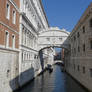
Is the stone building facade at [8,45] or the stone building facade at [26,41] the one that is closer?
the stone building facade at [8,45]

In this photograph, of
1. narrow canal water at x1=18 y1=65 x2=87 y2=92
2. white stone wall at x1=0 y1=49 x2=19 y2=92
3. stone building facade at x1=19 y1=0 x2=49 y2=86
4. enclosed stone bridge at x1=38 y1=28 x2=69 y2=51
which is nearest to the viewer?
white stone wall at x1=0 y1=49 x2=19 y2=92

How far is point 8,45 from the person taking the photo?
1142 cm

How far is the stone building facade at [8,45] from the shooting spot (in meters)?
10.1

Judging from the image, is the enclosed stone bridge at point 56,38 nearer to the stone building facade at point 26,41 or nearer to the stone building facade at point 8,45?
the stone building facade at point 26,41

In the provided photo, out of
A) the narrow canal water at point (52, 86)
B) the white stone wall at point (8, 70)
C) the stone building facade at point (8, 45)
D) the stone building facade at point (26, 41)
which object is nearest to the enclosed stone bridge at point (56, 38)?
the stone building facade at point (26, 41)

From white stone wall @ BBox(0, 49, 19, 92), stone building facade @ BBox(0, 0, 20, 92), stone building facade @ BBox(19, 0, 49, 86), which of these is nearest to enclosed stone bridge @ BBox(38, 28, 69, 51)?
stone building facade @ BBox(19, 0, 49, 86)

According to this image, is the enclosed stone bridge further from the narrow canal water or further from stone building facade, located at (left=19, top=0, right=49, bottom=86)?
the narrow canal water

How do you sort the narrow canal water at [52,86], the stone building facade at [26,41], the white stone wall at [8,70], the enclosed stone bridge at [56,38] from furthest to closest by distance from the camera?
the enclosed stone bridge at [56,38] < the stone building facade at [26,41] < the narrow canal water at [52,86] < the white stone wall at [8,70]

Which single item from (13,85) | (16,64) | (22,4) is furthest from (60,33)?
A: (13,85)

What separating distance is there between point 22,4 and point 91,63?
10.4 meters

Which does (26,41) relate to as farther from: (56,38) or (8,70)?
(56,38)

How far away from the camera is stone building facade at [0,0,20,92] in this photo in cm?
1006

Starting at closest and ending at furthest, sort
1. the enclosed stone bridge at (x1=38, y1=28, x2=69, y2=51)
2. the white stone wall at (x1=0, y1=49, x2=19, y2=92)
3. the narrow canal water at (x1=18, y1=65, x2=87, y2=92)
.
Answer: the white stone wall at (x1=0, y1=49, x2=19, y2=92)
the narrow canal water at (x1=18, y1=65, x2=87, y2=92)
the enclosed stone bridge at (x1=38, y1=28, x2=69, y2=51)

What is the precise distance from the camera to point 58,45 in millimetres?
25781
